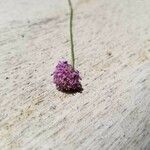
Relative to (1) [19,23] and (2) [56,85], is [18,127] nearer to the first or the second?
(2) [56,85]

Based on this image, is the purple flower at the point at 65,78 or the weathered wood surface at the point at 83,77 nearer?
the weathered wood surface at the point at 83,77

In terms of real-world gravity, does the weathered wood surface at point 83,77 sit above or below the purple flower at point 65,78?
below

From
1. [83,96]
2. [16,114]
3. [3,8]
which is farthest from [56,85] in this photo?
[3,8]

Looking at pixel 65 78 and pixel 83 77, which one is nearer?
pixel 65 78

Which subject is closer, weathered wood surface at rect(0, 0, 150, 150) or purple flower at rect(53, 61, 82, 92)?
weathered wood surface at rect(0, 0, 150, 150)

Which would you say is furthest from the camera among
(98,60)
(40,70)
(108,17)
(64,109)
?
(108,17)
